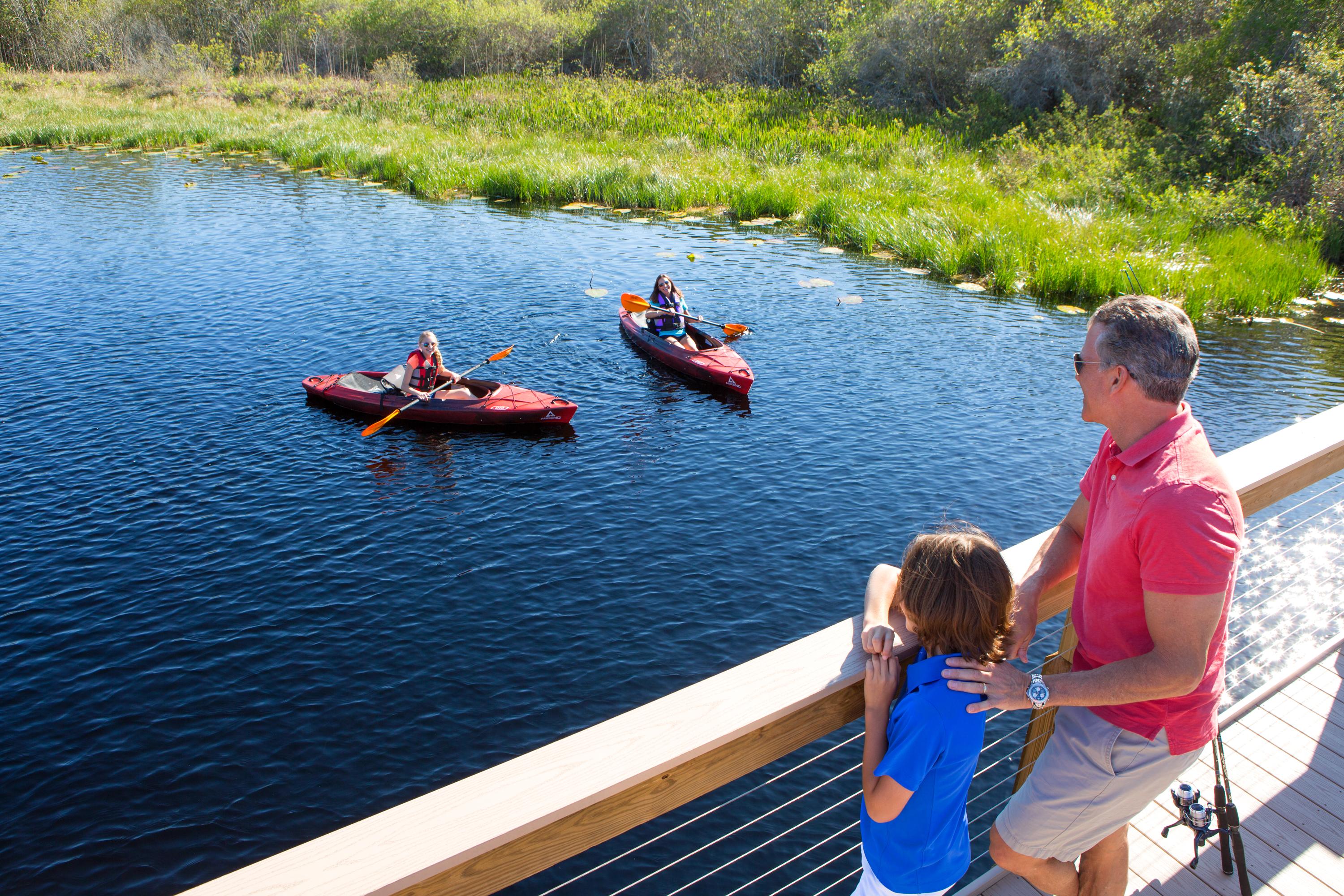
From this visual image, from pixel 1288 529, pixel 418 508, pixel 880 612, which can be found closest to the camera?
pixel 880 612

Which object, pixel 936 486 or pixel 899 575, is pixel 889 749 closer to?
pixel 899 575

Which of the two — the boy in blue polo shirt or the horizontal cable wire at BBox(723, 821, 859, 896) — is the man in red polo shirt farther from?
the horizontal cable wire at BBox(723, 821, 859, 896)

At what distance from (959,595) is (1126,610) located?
511mm

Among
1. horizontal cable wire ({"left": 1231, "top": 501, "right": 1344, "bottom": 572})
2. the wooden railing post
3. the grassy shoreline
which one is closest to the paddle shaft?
horizontal cable wire ({"left": 1231, "top": 501, "right": 1344, "bottom": 572})

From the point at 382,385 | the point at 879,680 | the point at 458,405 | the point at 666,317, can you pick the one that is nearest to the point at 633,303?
the point at 666,317

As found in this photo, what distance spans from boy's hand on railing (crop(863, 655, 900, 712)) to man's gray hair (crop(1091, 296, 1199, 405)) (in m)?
0.96

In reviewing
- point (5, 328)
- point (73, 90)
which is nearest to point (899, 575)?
point (5, 328)

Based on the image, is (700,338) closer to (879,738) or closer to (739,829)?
(739,829)

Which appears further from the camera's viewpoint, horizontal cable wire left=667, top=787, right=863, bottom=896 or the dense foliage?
the dense foliage

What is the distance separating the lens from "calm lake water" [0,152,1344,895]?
7.40m

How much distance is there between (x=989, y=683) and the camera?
2.04 m

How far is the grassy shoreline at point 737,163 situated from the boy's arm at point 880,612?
19.5 m

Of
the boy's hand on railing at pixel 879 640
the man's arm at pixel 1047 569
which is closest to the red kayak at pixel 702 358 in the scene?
the man's arm at pixel 1047 569

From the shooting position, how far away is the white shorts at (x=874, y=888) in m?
2.31
